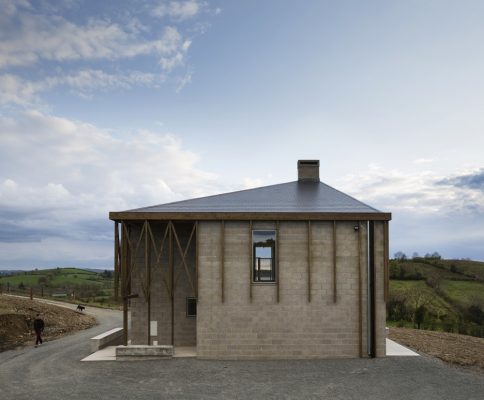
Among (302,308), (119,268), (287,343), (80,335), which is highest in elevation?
(119,268)

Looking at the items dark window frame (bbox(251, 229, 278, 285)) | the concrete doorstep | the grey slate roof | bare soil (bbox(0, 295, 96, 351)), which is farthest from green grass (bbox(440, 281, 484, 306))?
bare soil (bbox(0, 295, 96, 351))

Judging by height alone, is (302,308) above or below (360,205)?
below

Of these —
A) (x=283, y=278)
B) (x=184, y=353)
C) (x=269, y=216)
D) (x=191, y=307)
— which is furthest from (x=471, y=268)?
(x=184, y=353)

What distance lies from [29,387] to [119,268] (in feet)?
16.0

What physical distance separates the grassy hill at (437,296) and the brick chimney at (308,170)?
13.1 m

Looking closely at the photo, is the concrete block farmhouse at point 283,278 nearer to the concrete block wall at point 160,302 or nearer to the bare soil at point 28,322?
the concrete block wall at point 160,302

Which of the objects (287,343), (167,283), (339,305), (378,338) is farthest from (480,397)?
(167,283)

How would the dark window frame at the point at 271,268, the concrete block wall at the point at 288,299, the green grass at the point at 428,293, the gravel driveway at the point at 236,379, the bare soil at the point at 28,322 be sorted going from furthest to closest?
1. the green grass at the point at 428,293
2. the bare soil at the point at 28,322
3. the dark window frame at the point at 271,268
4. the concrete block wall at the point at 288,299
5. the gravel driveway at the point at 236,379

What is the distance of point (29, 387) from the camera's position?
1166 centimetres

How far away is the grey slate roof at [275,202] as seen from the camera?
1528cm

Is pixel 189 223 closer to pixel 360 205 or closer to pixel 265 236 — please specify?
pixel 265 236

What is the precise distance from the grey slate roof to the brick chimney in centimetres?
258

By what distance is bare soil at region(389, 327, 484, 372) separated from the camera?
14.8 meters

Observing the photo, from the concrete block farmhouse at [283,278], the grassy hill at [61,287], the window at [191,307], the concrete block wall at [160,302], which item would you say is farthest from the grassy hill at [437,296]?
the grassy hill at [61,287]
